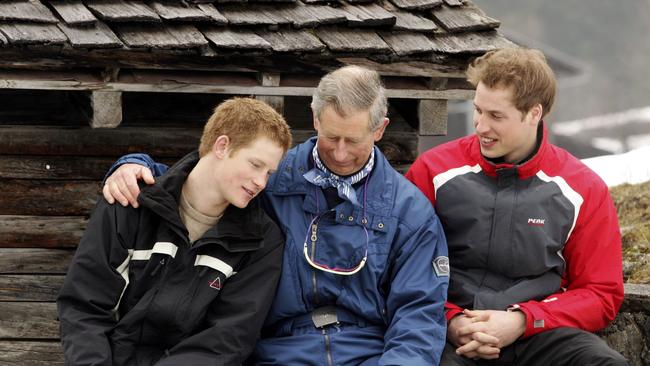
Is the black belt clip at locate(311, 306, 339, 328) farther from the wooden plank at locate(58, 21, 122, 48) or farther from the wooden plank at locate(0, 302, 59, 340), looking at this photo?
the wooden plank at locate(0, 302, 59, 340)

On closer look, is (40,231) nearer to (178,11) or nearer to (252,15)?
(178,11)

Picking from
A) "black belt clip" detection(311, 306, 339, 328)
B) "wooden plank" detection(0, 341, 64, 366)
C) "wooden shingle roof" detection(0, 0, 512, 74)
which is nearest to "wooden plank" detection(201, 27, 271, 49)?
"wooden shingle roof" detection(0, 0, 512, 74)

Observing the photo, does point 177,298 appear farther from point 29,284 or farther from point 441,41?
point 441,41

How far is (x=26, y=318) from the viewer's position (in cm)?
542

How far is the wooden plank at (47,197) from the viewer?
5.33m

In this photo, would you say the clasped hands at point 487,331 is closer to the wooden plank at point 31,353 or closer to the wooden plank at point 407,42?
the wooden plank at point 407,42

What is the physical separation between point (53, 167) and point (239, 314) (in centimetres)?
178

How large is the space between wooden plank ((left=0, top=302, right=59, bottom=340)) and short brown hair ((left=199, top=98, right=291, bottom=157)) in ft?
6.12

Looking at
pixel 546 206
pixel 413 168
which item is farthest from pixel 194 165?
pixel 546 206

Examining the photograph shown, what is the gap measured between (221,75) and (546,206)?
178 cm

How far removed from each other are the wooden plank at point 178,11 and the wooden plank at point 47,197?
108cm

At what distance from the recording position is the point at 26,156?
17.5 ft

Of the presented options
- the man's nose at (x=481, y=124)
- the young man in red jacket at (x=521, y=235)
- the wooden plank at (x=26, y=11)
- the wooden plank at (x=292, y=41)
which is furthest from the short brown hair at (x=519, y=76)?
the wooden plank at (x=26, y=11)

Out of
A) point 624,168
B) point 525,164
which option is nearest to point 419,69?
point 525,164
